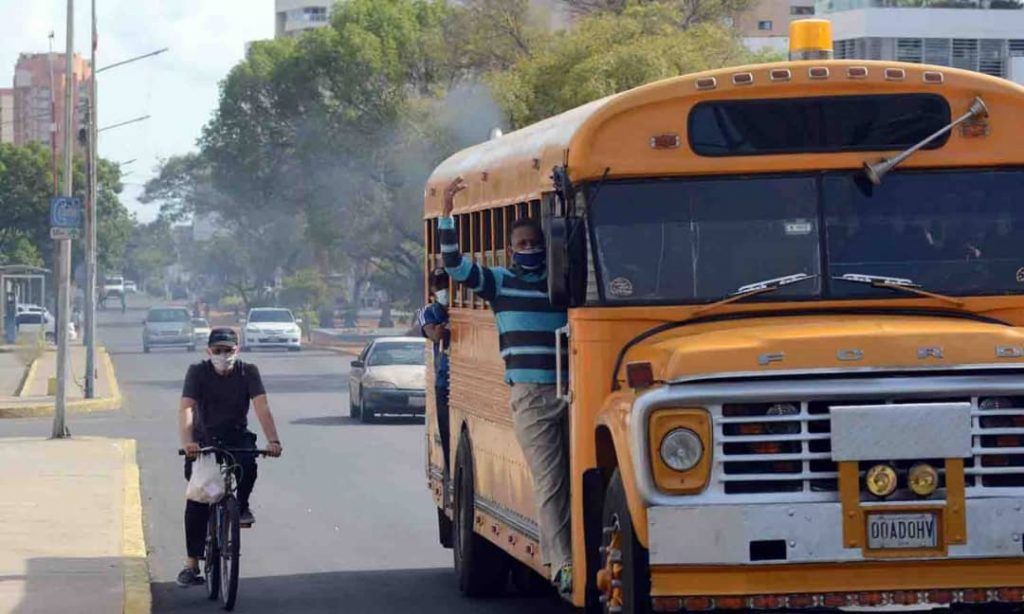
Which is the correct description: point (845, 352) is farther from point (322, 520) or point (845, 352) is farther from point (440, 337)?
point (322, 520)

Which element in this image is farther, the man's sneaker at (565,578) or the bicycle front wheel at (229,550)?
the bicycle front wheel at (229,550)

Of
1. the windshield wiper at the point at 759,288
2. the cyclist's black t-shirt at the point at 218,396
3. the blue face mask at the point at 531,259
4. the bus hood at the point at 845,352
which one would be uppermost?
the blue face mask at the point at 531,259

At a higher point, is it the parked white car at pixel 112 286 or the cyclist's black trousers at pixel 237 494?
the parked white car at pixel 112 286

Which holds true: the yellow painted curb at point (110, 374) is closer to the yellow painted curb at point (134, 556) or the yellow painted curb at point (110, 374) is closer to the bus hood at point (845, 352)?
the yellow painted curb at point (134, 556)

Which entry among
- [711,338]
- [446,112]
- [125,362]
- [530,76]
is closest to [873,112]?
[711,338]

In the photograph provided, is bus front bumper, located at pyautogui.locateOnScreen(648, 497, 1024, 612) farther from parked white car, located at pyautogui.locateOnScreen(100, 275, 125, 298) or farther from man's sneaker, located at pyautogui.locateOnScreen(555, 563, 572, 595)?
parked white car, located at pyautogui.locateOnScreen(100, 275, 125, 298)

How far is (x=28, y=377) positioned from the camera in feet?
154

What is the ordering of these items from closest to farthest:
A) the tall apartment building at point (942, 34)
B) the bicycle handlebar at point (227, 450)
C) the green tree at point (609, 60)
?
the bicycle handlebar at point (227, 450) < the green tree at point (609, 60) < the tall apartment building at point (942, 34)

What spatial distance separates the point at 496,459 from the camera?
11.1 metres

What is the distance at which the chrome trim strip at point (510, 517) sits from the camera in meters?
9.95

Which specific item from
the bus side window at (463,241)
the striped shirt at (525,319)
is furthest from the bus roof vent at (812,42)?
the bus side window at (463,241)

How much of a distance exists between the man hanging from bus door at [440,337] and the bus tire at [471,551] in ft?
2.34

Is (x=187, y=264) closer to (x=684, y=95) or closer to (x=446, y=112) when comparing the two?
(x=446, y=112)

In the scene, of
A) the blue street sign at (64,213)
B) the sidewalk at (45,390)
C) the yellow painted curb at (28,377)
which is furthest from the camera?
the yellow painted curb at (28,377)
